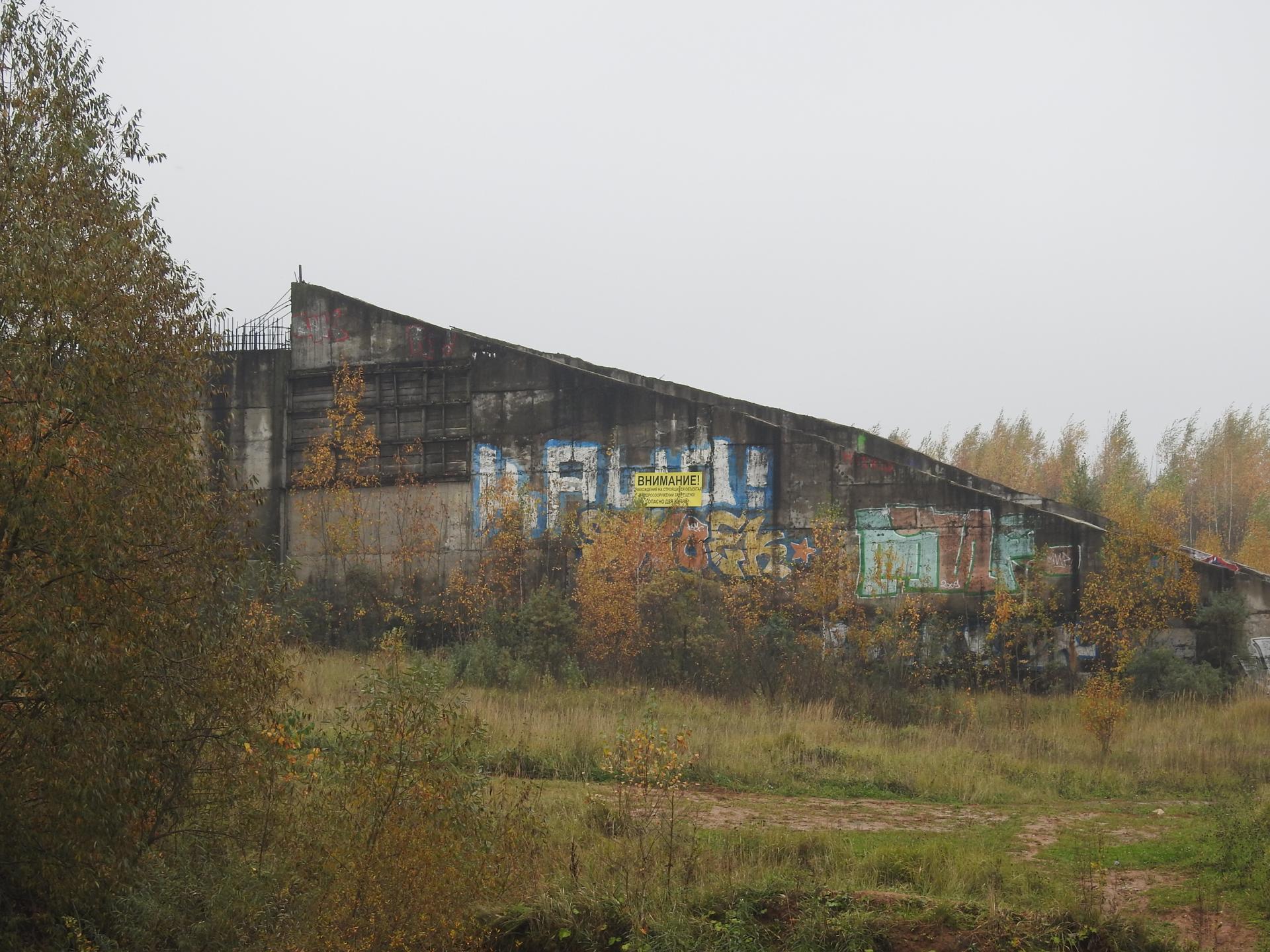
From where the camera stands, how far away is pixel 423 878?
805 centimetres

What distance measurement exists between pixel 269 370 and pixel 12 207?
19.8 metres

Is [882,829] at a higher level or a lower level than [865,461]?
lower

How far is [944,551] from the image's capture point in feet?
73.6

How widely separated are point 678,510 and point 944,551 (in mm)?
5504

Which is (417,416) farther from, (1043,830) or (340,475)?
(1043,830)

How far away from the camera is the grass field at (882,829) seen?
8211mm

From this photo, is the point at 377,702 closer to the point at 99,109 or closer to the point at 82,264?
the point at 82,264

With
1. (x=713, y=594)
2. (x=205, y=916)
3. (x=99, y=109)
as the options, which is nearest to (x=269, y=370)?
(x=713, y=594)

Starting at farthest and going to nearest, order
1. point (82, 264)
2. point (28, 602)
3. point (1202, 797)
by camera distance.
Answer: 1. point (1202, 797)
2. point (82, 264)
3. point (28, 602)

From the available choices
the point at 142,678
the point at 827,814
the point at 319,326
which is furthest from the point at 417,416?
the point at 142,678

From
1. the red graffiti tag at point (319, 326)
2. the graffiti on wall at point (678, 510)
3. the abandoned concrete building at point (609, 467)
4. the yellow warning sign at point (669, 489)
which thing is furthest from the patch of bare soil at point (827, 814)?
the red graffiti tag at point (319, 326)

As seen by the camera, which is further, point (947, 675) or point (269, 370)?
point (269, 370)

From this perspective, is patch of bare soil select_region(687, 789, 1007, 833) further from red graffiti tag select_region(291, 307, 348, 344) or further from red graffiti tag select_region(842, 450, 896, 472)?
red graffiti tag select_region(291, 307, 348, 344)

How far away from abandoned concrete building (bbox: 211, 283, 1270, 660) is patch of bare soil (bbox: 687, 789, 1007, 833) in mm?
10361
